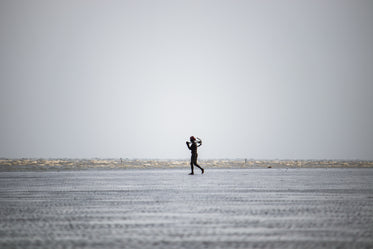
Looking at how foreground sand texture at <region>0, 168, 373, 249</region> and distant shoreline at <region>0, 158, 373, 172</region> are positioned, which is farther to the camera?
distant shoreline at <region>0, 158, 373, 172</region>

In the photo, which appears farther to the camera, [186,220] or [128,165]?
[128,165]

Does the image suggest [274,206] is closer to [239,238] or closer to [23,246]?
[239,238]

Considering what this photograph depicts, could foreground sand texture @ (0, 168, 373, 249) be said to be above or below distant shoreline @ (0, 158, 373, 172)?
below

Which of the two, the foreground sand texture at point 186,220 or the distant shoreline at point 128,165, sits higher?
the distant shoreline at point 128,165

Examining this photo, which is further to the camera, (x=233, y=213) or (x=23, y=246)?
(x=233, y=213)

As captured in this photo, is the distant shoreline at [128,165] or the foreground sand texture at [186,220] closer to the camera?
the foreground sand texture at [186,220]

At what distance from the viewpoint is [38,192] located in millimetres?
18391

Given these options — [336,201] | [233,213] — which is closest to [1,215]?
[233,213]

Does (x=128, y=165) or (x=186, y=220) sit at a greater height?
(x=128, y=165)

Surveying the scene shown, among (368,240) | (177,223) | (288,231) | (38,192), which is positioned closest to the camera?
(368,240)

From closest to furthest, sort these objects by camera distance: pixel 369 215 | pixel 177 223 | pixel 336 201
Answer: pixel 177 223 → pixel 369 215 → pixel 336 201

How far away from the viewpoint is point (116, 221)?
35.8 feet

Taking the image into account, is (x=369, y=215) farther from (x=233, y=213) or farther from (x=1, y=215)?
(x=1, y=215)

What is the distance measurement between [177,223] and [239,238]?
1.94 m
